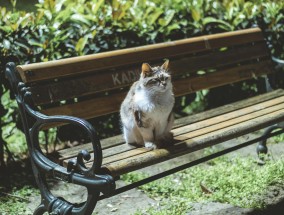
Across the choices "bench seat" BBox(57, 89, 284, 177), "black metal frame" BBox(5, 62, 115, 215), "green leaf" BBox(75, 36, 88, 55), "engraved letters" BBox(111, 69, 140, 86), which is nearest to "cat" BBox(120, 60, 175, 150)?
"bench seat" BBox(57, 89, 284, 177)

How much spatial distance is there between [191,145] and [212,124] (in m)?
0.57

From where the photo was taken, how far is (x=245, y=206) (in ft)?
11.3

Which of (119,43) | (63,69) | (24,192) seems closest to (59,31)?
(119,43)

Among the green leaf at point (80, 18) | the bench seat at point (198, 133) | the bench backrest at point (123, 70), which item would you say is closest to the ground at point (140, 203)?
the bench seat at point (198, 133)

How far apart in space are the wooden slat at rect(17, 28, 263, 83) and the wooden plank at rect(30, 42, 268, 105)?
65 millimetres

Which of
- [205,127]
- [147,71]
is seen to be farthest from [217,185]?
[147,71]

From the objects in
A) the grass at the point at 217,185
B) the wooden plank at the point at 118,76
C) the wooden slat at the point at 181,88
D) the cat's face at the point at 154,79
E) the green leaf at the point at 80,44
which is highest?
the green leaf at the point at 80,44

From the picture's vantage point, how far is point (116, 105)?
355 cm

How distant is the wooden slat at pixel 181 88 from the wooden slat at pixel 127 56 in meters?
0.24

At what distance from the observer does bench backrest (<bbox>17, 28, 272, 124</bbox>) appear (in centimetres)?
309

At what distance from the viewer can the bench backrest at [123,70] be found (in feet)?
10.2

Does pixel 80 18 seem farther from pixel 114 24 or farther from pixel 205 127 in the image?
pixel 205 127

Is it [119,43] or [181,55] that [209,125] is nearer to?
[181,55]

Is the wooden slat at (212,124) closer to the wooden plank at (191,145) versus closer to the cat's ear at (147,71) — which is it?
the wooden plank at (191,145)
